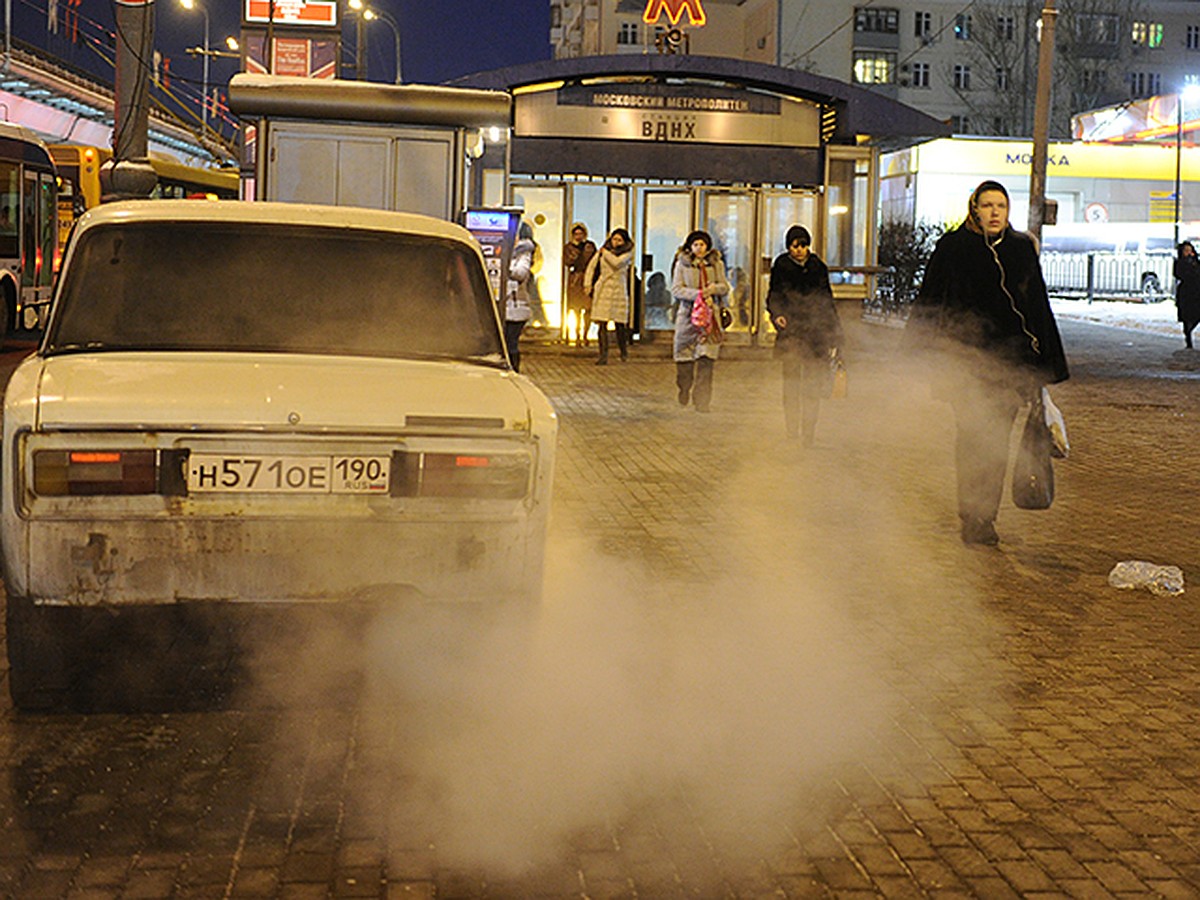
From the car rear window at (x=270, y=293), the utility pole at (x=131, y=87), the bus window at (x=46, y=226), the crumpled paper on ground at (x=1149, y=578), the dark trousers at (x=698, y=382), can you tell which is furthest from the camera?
the bus window at (x=46, y=226)

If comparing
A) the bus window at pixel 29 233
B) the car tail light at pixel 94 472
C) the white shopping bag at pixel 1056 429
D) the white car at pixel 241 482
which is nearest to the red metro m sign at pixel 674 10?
the bus window at pixel 29 233

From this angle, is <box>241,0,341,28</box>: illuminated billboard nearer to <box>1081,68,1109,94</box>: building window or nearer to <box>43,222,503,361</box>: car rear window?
<box>43,222,503,361</box>: car rear window

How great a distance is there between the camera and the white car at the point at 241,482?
4910 mm

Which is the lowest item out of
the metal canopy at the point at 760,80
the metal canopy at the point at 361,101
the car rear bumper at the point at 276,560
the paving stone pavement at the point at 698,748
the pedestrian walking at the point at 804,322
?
the paving stone pavement at the point at 698,748

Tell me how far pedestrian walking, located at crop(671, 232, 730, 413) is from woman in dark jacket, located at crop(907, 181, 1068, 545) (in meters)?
6.50

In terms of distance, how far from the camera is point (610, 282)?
21531 millimetres

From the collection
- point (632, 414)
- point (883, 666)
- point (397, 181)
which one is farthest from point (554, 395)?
point (883, 666)

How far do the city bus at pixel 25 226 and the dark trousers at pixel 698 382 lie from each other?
10354 mm

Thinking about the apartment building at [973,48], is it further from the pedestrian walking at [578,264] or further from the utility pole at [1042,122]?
the pedestrian walking at [578,264]

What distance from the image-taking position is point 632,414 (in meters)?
16.0

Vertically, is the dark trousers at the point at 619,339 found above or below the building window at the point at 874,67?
below

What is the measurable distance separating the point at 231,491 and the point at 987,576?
14.6 ft

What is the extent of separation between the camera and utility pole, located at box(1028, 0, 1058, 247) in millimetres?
24969

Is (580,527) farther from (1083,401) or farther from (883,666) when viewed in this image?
(1083,401)
